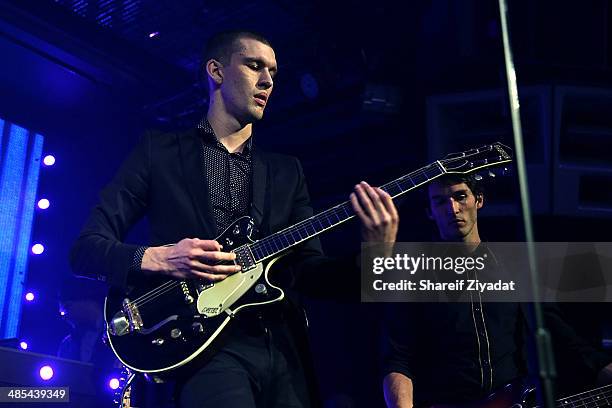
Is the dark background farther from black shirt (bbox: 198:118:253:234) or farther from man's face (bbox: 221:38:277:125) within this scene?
black shirt (bbox: 198:118:253:234)

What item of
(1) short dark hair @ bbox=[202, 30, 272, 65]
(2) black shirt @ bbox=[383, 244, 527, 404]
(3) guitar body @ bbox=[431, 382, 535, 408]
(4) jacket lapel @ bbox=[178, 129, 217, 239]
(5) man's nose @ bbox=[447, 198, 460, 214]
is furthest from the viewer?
(5) man's nose @ bbox=[447, 198, 460, 214]

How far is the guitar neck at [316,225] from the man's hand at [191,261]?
0.16m

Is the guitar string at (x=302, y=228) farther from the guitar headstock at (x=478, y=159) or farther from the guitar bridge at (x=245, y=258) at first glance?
the guitar headstock at (x=478, y=159)

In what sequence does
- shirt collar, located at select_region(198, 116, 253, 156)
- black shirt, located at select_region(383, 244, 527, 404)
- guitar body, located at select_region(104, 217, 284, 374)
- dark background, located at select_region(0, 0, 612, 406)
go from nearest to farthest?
guitar body, located at select_region(104, 217, 284, 374), shirt collar, located at select_region(198, 116, 253, 156), black shirt, located at select_region(383, 244, 527, 404), dark background, located at select_region(0, 0, 612, 406)

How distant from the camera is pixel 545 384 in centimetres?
156

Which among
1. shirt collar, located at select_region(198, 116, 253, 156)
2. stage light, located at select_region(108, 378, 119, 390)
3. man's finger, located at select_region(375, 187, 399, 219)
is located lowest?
stage light, located at select_region(108, 378, 119, 390)

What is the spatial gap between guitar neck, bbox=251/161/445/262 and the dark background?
1780 mm

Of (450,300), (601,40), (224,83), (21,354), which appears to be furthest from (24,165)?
(601,40)

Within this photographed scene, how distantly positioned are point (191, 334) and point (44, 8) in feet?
10.9

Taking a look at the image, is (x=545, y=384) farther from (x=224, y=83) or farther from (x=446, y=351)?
(x=446, y=351)

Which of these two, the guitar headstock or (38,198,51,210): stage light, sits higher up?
(38,198,51,210): stage light

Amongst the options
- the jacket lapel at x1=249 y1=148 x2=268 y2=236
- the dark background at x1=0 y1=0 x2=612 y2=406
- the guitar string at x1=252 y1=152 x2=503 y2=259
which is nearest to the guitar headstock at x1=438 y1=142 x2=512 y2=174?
the guitar string at x1=252 y1=152 x2=503 y2=259

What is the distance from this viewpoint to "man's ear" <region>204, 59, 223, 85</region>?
2950mm

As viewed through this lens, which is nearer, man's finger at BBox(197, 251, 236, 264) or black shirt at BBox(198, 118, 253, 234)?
man's finger at BBox(197, 251, 236, 264)
